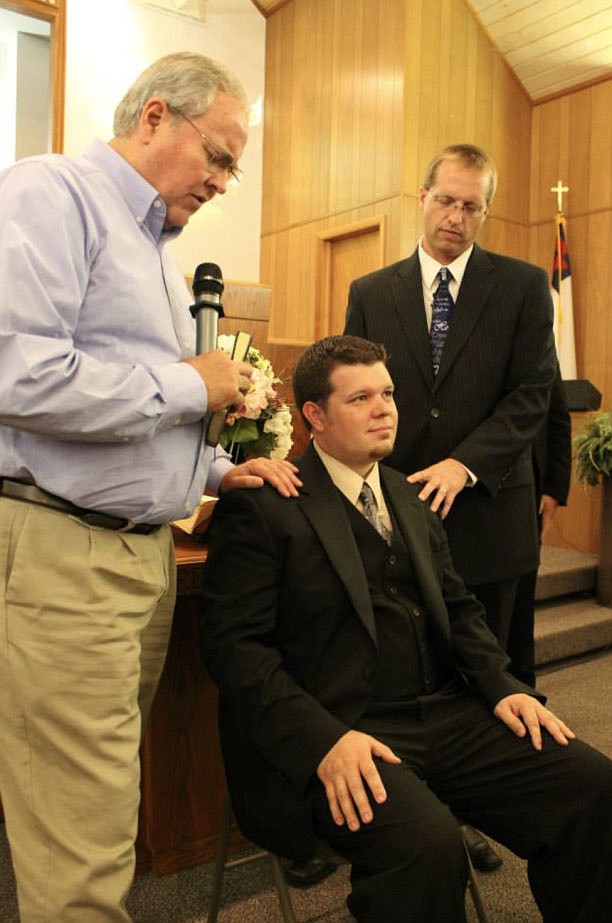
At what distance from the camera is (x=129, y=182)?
1.42m

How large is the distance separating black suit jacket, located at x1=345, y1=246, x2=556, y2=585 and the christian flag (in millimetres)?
4119

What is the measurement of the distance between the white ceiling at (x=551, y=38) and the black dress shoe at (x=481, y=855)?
5405mm

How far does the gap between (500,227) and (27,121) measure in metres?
3.73

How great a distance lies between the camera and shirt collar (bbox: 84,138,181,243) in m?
1.42

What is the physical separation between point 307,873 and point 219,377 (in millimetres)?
1452

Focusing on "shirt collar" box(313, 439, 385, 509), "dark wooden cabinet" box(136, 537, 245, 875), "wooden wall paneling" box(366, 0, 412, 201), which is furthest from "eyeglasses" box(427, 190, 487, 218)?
"wooden wall paneling" box(366, 0, 412, 201)

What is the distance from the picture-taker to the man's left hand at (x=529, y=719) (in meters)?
1.66

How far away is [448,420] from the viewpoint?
85.5 inches

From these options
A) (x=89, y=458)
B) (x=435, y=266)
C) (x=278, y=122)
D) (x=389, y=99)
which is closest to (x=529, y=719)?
(x=89, y=458)

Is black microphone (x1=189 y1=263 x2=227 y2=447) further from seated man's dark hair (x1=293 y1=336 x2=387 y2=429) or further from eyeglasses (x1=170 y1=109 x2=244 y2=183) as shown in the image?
seated man's dark hair (x1=293 y1=336 x2=387 y2=429)

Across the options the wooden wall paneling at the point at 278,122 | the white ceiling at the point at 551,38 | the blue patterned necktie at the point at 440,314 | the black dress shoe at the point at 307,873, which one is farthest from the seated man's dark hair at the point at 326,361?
the wooden wall paneling at the point at 278,122

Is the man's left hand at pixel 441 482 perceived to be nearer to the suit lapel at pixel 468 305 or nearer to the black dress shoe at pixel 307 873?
the suit lapel at pixel 468 305

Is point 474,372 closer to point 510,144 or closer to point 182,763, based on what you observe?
point 182,763

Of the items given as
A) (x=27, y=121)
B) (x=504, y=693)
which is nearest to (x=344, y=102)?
(x=27, y=121)
